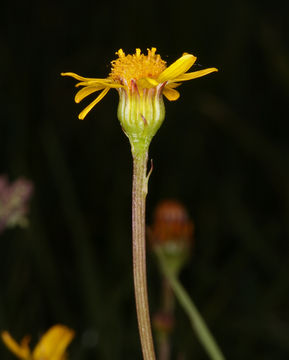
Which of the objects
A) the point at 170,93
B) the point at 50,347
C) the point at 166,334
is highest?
the point at 170,93

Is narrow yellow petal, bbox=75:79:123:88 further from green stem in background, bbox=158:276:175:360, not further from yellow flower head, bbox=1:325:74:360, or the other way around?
green stem in background, bbox=158:276:175:360

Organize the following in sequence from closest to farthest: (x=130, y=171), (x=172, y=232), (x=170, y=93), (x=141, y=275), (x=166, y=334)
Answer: (x=141, y=275), (x=170, y=93), (x=166, y=334), (x=172, y=232), (x=130, y=171)

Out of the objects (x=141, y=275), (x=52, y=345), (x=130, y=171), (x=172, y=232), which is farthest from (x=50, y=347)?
(x=130, y=171)

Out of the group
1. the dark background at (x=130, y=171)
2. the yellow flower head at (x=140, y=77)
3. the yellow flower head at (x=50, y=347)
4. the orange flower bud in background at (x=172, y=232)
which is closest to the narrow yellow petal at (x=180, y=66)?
the yellow flower head at (x=140, y=77)

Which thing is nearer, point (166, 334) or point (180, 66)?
point (180, 66)

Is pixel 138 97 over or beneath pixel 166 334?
over

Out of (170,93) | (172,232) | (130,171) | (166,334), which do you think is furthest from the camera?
(130,171)

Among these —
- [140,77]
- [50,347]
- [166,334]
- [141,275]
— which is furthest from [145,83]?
[166,334]

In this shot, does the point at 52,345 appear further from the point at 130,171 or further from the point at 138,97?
the point at 130,171
